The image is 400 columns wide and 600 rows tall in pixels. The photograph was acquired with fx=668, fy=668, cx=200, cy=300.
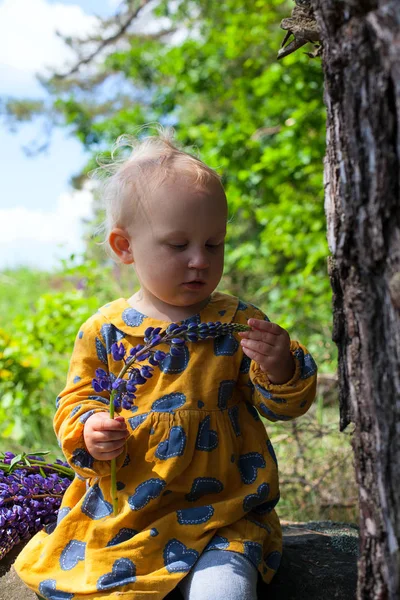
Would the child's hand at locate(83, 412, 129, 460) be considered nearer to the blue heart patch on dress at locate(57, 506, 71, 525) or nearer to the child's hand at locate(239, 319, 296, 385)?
the blue heart patch on dress at locate(57, 506, 71, 525)

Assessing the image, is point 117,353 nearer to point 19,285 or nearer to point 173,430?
point 173,430

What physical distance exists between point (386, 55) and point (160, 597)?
1.26 meters

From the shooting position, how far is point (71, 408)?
177 centimetres

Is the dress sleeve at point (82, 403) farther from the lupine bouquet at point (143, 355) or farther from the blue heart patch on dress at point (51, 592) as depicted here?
the blue heart patch on dress at point (51, 592)

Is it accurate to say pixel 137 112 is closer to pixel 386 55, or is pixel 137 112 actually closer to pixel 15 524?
pixel 15 524

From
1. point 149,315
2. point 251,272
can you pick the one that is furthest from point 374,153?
point 251,272

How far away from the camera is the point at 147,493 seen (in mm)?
1679

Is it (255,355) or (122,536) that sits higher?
(255,355)

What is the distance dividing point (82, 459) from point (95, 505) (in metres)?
0.16

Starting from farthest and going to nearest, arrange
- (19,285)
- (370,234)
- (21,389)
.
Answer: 1. (19,285)
2. (21,389)
3. (370,234)

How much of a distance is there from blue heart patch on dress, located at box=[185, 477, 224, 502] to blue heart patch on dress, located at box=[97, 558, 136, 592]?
8.8 inches

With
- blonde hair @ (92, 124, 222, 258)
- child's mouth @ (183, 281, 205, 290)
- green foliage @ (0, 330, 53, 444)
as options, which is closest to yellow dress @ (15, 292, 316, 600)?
child's mouth @ (183, 281, 205, 290)

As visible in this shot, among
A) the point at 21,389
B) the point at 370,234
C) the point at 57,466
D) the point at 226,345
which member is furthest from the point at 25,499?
the point at 21,389

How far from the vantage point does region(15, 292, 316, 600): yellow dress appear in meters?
1.64
